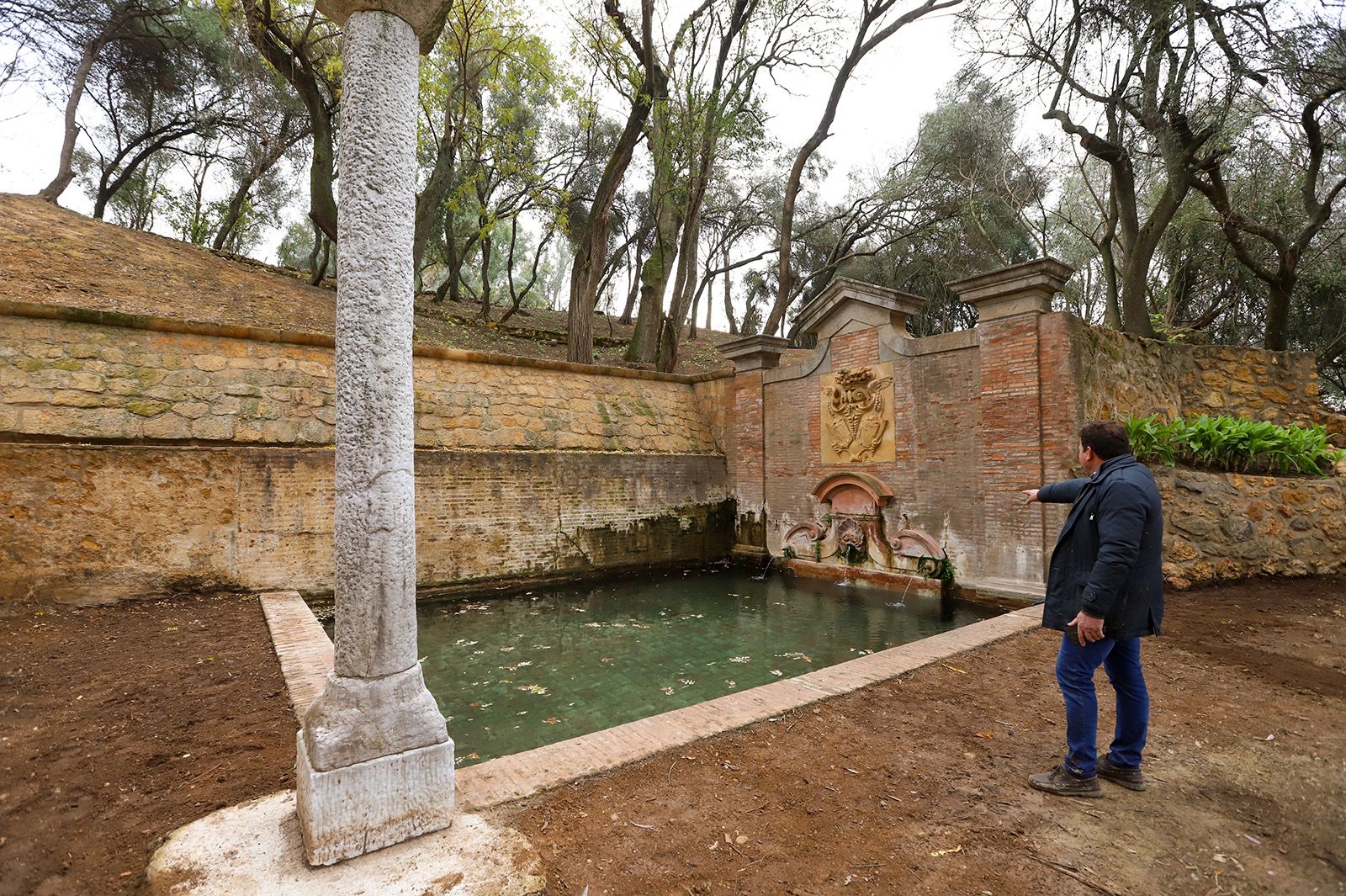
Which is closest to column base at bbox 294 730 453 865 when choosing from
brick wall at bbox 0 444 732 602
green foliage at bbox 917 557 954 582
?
brick wall at bbox 0 444 732 602

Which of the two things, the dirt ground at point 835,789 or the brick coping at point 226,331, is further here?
the brick coping at point 226,331

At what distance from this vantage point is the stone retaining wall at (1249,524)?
6566 millimetres

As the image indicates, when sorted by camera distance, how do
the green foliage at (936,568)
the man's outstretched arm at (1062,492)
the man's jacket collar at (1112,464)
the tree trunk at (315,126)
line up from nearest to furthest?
1. the man's jacket collar at (1112,464)
2. the man's outstretched arm at (1062,492)
3. the green foliage at (936,568)
4. the tree trunk at (315,126)

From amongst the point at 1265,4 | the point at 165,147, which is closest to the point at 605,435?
the point at 1265,4

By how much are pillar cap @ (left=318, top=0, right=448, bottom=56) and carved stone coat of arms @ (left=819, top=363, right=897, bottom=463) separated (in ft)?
24.0

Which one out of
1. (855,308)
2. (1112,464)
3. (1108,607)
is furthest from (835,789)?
(855,308)

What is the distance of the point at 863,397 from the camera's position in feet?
29.1

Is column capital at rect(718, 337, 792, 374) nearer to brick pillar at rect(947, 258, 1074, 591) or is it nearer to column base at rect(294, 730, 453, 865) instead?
brick pillar at rect(947, 258, 1074, 591)

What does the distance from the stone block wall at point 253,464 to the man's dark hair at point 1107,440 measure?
275 inches

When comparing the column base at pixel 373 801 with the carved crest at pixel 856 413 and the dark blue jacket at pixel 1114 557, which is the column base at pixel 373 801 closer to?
the dark blue jacket at pixel 1114 557

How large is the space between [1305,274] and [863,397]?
46.8 ft

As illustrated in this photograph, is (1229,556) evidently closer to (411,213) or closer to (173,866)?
(411,213)

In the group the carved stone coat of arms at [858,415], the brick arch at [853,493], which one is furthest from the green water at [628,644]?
the carved stone coat of arms at [858,415]

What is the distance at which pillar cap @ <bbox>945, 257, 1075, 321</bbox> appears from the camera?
6.86 metres
